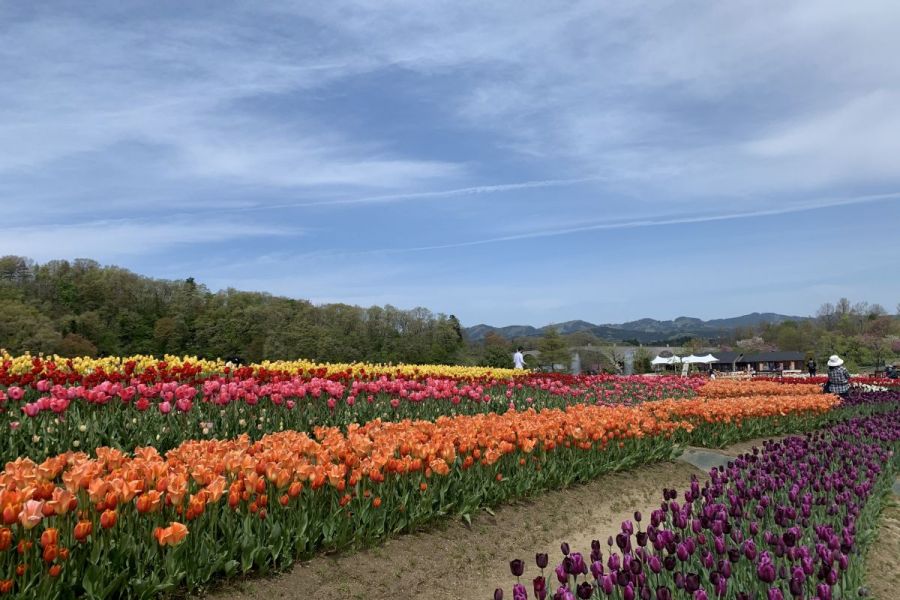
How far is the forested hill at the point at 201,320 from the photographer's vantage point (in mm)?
60750

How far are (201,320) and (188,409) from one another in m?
64.7

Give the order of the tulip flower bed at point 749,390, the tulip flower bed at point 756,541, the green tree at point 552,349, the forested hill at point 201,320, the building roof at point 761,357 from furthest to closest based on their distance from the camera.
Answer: the building roof at point 761,357 < the green tree at point 552,349 < the forested hill at point 201,320 < the tulip flower bed at point 749,390 < the tulip flower bed at point 756,541

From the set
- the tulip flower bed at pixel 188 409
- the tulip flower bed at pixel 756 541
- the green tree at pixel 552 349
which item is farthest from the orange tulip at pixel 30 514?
the green tree at pixel 552 349

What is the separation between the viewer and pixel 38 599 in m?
3.36

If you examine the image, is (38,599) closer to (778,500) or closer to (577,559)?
(577,559)

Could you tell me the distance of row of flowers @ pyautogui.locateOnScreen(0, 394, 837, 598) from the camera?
3574 mm

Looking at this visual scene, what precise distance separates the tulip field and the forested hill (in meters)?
49.0

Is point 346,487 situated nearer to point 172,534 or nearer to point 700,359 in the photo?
point 172,534

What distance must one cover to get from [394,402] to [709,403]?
5379 millimetres

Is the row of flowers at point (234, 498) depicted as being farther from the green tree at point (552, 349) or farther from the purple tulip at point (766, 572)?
the green tree at point (552, 349)

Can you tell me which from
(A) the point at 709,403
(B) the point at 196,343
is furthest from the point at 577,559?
(B) the point at 196,343

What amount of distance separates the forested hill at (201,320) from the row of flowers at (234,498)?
5151 cm

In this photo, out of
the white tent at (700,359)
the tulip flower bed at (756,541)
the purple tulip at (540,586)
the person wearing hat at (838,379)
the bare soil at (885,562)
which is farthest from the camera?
the white tent at (700,359)

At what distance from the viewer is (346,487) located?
522 cm
